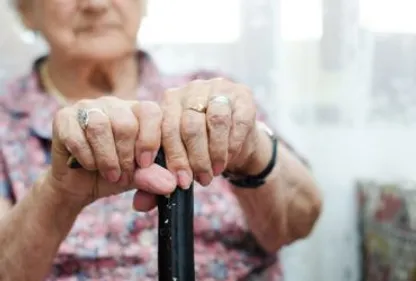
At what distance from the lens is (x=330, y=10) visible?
1381mm

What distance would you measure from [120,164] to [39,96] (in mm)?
563

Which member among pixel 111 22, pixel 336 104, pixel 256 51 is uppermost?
pixel 111 22

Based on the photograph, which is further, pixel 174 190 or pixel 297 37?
pixel 297 37

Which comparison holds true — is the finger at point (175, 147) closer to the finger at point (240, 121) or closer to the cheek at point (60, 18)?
the finger at point (240, 121)

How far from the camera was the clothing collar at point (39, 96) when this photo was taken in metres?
1.23

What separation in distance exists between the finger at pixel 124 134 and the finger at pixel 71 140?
31 mm

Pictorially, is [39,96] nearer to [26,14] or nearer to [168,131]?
[26,14]

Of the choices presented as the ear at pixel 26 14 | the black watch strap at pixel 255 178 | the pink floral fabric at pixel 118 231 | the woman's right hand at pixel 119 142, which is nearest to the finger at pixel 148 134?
the woman's right hand at pixel 119 142

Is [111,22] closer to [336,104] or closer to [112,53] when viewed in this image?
[112,53]

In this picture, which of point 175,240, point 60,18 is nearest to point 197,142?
point 175,240

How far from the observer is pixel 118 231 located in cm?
117

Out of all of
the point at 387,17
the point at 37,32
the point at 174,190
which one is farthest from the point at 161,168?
the point at 387,17

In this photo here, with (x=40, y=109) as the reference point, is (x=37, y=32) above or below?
above

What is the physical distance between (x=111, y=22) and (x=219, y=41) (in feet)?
0.98
